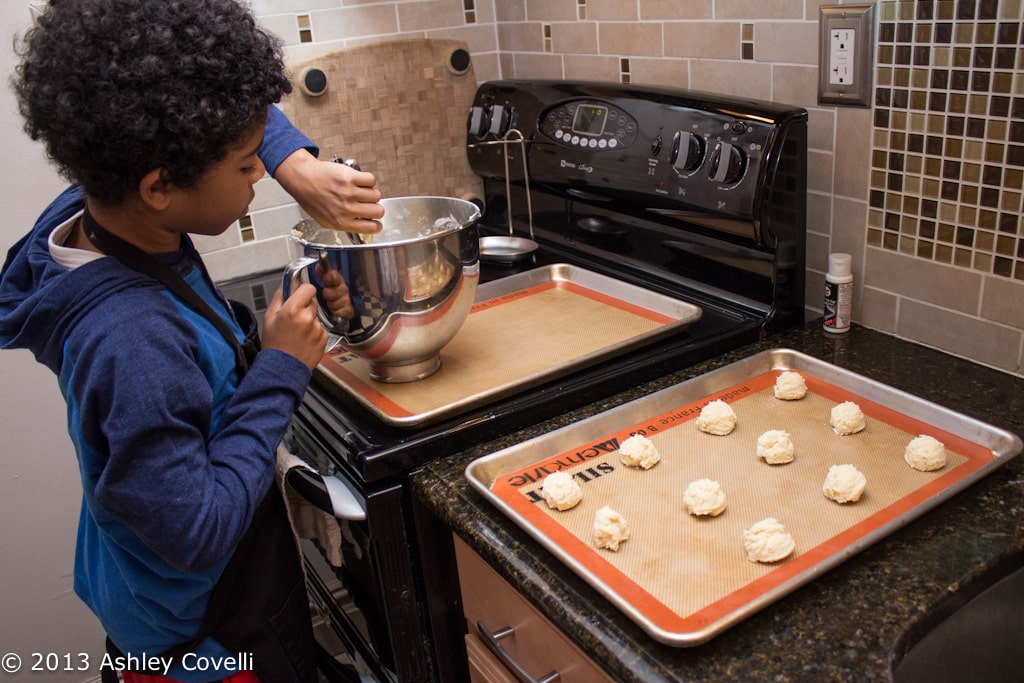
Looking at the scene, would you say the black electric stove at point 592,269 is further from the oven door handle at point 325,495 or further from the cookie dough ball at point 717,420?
the cookie dough ball at point 717,420

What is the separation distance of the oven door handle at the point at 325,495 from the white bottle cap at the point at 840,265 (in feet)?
2.44

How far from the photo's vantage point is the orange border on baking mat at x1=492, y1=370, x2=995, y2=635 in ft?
2.45

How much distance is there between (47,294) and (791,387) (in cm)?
85

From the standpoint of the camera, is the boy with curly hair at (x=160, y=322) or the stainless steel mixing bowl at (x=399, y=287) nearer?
the boy with curly hair at (x=160, y=322)

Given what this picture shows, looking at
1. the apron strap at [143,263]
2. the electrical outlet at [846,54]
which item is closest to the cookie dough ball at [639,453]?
the apron strap at [143,263]

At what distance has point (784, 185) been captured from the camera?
1.24m

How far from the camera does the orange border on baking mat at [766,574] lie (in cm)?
75

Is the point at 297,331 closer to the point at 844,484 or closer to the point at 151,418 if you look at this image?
the point at 151,418

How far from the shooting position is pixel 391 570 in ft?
3.57

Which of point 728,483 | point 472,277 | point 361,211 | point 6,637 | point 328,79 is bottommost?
point 6,637

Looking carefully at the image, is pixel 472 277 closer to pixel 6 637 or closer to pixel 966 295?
pixel 966 295

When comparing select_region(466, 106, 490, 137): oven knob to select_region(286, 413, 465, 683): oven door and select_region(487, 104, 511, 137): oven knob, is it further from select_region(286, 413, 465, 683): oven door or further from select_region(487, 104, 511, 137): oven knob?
select_region(286, 413, 465, 683): oven door

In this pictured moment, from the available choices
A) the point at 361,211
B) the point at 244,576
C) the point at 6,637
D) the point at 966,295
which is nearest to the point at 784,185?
the point at 966,295

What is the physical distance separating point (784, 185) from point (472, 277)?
0.47 meters
